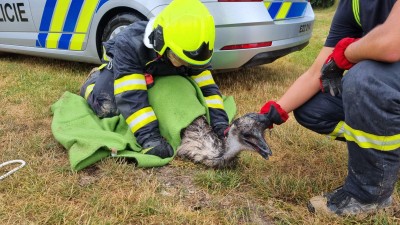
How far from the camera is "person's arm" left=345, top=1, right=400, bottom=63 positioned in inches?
67.2

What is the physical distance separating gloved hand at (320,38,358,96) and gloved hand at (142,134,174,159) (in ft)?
3.33

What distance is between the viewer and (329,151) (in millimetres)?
2832

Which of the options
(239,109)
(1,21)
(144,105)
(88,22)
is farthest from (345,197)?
(1,21)

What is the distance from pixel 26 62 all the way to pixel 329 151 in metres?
4.07

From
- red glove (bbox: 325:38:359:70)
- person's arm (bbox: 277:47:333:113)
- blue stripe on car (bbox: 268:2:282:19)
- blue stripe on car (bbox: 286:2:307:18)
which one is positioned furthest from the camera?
blue stripe on car (bbox: 286:2:307:18)

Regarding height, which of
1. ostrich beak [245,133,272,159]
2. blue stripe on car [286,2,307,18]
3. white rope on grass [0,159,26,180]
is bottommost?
white rope on grass [0,159,26,180]

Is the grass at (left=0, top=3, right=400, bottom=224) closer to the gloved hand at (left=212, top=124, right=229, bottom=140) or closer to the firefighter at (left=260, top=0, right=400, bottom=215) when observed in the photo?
the firefighter at (left=260, top=0, right=400, bottom=215)

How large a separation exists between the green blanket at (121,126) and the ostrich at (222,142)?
73 mm

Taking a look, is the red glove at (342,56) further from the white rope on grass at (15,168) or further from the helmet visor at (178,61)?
the white rope on grass at (15,168)

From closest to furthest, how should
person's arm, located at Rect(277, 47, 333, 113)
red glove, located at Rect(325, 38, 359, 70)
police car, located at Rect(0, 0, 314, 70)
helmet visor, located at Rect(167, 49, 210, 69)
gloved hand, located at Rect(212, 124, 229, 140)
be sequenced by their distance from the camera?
red glove, located at Rect(325, 38, 359, 70) → person's arm, located at Rect(277, 47, 333, 113) → helmet visor, located at Rect(167, 49, 210, 69) → gloved hand, located at Rect(212, 124, 229, 140) → police car, located at Rect(0, 0, 314, 70)

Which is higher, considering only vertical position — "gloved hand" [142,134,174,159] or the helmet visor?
the helmet visor

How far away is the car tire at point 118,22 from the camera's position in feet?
12.8

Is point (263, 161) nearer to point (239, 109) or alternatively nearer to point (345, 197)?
point (345, 197)

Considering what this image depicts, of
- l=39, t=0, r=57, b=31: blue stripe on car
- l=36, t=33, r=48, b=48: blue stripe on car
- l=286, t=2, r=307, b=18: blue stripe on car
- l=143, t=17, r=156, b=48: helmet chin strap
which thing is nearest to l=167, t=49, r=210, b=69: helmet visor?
l=143, t=17, r=156, b=48: helmet chin strap
